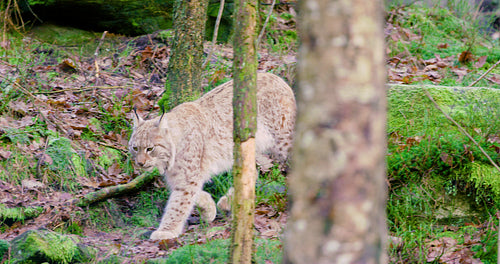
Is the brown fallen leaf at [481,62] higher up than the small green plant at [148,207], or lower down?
higher up

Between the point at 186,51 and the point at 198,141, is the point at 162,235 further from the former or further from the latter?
the point at 186,51

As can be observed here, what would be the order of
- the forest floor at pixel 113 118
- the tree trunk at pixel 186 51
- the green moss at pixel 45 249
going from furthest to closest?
1. the tree trunk at pixel 186 51
2. the forest floor at pixel 113 118
3. the green moss at pixel 45 249

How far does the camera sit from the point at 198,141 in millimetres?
4605

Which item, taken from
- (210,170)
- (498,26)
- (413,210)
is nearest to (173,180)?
(210,170)

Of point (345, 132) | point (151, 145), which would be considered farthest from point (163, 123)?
point (345, 132)

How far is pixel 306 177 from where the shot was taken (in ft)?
4.24

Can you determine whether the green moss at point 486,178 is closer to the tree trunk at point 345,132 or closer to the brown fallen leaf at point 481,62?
the tree trunk at point 345,132

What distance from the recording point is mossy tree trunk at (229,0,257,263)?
2422 mm

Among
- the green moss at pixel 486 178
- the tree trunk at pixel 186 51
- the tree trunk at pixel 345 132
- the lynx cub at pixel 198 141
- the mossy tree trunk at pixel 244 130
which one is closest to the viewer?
the tree trunk at pixel 345 132

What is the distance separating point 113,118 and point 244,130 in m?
3.20

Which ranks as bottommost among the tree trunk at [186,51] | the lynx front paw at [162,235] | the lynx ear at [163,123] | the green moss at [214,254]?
the lynx front paw at [162,235]

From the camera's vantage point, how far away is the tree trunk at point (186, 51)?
4.74 meters

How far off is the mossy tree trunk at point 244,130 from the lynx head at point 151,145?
1.92 metres

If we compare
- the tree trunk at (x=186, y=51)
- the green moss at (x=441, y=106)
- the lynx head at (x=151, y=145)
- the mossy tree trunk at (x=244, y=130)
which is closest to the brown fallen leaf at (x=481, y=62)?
the green moss at (x=441, y=106)
